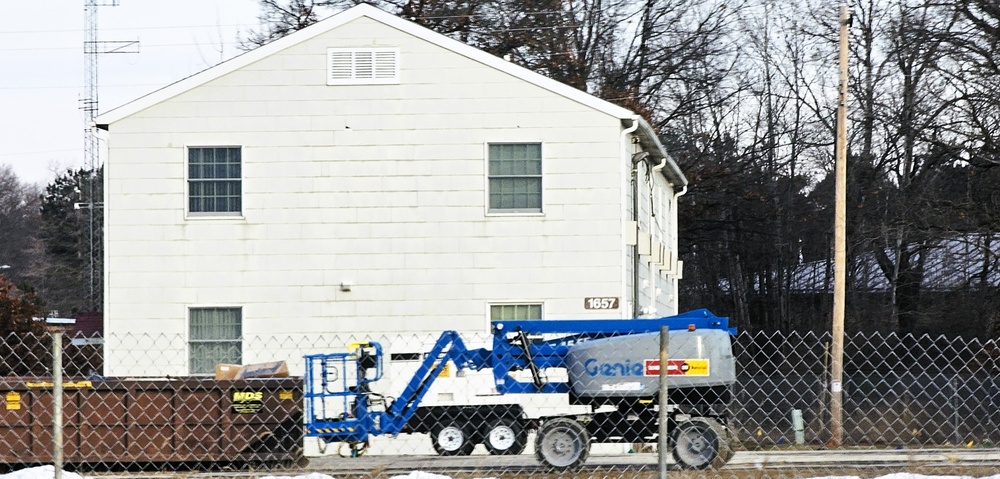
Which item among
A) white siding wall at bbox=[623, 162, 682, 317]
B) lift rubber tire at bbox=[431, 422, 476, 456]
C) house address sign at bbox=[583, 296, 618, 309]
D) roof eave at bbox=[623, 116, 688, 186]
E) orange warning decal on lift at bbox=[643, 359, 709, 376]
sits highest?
roof eave at bbox=[623, 116, 688, 186]

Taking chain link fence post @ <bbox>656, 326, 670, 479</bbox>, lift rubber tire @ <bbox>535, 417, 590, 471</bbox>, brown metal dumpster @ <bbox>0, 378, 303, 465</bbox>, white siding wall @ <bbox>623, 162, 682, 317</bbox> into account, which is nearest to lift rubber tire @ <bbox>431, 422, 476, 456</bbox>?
brown metal dumpster @ <bbox>0, 378, 303, 465</bbox>

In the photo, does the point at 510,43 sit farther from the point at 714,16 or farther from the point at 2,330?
the point at 2,330

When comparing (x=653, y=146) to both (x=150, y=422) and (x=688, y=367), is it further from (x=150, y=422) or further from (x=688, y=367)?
(x=688, y=367)

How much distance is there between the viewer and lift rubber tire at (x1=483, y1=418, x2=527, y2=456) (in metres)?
17.8

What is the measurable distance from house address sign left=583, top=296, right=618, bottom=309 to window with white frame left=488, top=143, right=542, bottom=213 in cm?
189

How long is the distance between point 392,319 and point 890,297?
31.5 meters

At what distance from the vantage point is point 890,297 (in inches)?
1969

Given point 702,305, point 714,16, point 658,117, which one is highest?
point 714,16

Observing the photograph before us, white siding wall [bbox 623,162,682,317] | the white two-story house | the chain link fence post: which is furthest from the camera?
white siding wall [bbox 623,162,682,317]

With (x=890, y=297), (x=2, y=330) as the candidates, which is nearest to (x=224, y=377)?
(x=2, y=330)

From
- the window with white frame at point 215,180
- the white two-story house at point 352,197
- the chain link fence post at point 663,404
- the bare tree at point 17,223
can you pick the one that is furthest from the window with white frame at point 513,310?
the bare tree at point 17,223

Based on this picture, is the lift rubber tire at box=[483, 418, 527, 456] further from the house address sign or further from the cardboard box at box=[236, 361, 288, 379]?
the house address sign

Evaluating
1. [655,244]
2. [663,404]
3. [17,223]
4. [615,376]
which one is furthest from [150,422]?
[17,223]

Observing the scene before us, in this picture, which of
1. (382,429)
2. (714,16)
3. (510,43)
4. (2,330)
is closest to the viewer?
(382,429)
